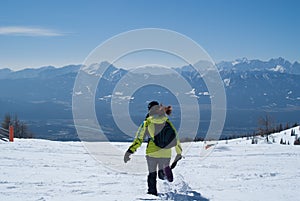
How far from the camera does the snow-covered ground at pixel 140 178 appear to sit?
746cm

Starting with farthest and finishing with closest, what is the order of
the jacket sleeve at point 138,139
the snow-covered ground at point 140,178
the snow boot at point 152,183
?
the snow-covered ground at point 140,178 → the snow boot at point 152,183 → the jacket sleeve at point 138,139

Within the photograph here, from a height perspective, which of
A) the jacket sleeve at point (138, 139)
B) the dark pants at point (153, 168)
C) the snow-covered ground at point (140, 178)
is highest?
the jacket sleeve at point (138, 139)

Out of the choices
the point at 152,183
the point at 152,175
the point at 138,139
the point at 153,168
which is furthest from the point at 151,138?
the point at 152,183

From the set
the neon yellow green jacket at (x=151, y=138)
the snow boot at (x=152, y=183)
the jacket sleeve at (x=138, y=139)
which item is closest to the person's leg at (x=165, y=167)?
the neon yellow green jacket at (x=151, y=138)

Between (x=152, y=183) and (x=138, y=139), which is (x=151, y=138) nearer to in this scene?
(x=138, y=139)

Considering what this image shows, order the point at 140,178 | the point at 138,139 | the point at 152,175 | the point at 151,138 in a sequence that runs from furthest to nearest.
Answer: the point at 140,178 < the point at 152,175 < the point at 151,138 < the point at 138,139

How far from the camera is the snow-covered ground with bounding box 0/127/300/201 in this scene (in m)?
7.46

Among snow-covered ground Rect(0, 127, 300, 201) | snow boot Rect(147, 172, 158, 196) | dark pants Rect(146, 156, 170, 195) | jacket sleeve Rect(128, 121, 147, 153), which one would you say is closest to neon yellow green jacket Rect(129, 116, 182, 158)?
jacket sleeve Rect(128, 121, 147, 153)

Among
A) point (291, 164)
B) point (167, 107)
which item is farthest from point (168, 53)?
point (291, 164)

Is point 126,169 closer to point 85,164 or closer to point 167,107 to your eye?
point 85,164

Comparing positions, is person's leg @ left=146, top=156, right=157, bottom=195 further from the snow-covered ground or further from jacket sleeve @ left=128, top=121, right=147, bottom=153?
jacket sleeve @ left=128, top=121, right=147, bottom=153

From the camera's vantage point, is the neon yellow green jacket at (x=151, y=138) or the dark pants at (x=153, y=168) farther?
the dark pants at (x=153, y=168)

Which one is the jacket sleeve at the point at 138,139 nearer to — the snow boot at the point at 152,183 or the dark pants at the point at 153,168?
the dark pants at the point at 153,168

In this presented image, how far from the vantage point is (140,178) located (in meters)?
9.46
